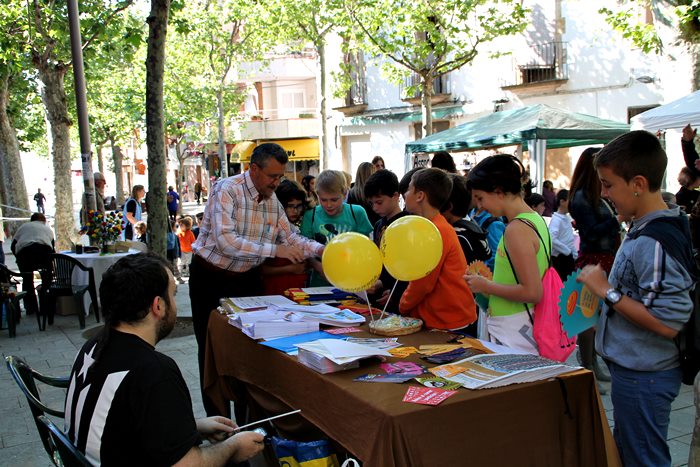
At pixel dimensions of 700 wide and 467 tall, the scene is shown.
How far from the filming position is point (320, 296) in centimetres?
407

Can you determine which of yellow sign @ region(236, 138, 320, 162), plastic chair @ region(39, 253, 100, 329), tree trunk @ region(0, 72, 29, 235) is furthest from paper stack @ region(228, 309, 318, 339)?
yellow sign @ region(236, 138, 320, 162)

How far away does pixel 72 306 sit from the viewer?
28.3ft

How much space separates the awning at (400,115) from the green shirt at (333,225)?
740 inches

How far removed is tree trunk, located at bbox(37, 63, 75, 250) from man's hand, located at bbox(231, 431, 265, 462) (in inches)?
498

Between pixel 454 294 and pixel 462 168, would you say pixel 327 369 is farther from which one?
pixel 462 168

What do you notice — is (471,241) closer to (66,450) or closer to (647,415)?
(647,415)

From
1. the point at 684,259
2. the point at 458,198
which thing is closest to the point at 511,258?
the point at 684,259

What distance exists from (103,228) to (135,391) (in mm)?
7214

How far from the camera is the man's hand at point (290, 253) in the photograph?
4.02m

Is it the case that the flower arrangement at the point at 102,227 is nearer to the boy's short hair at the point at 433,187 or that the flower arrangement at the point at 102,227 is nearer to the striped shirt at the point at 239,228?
the striped shirt at the point at 239,228

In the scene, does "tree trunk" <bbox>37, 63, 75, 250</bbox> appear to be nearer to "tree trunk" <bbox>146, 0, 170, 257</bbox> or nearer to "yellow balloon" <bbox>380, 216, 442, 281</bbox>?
"tree trunk" <bbox>146, 0, 170, 257</bbox>

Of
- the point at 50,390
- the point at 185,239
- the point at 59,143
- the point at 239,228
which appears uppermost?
the point at 59,143

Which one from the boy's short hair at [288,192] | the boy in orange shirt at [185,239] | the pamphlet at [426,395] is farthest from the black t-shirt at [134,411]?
the boy in orange shirt at [185,239]

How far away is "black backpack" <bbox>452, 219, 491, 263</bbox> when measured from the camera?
3941 millimetres
